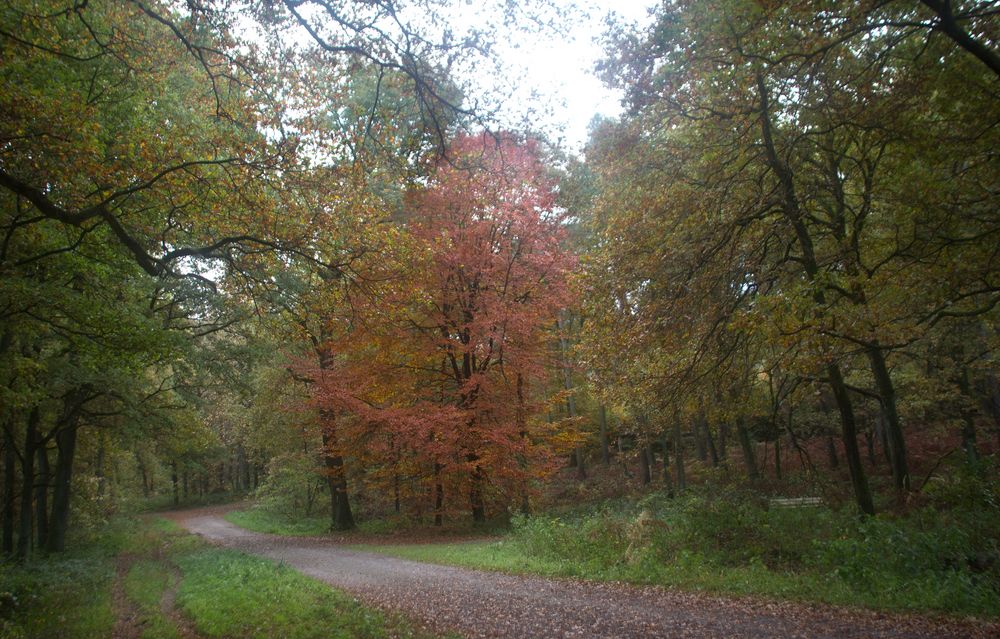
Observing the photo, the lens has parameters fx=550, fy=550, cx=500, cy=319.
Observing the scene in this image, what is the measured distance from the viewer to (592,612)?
293 inches

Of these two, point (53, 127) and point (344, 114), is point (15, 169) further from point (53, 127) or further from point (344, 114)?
point (344, 114)

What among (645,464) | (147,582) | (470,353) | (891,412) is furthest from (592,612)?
(645,464)

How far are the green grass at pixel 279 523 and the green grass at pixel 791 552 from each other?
35.7 ft

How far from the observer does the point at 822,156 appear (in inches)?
387

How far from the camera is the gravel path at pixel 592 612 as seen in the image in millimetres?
6148

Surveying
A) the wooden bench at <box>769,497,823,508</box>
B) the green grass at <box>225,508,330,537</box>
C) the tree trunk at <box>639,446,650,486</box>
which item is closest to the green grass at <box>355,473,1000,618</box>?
the wooden bench at <box>769,497,823,508</box>

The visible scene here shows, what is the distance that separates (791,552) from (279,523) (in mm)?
22812

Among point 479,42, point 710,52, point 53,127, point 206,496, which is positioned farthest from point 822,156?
point 206,496

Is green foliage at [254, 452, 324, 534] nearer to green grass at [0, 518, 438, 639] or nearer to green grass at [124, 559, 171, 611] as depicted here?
green grass at [124, 559, 171, 611]

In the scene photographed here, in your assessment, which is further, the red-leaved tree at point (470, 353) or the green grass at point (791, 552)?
the red-leaved tree at point (470, 353)

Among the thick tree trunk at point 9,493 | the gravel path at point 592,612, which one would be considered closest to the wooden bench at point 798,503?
the gravel path at point 592,612

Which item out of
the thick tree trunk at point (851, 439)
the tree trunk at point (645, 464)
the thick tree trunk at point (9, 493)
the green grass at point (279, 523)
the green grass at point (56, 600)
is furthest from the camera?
the tree trunk at point (645, 464)

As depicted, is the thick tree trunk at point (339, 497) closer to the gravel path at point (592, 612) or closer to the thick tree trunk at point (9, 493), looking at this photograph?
the thick tree trunk at point (9, 493)

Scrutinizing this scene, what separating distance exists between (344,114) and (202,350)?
35.6ft
